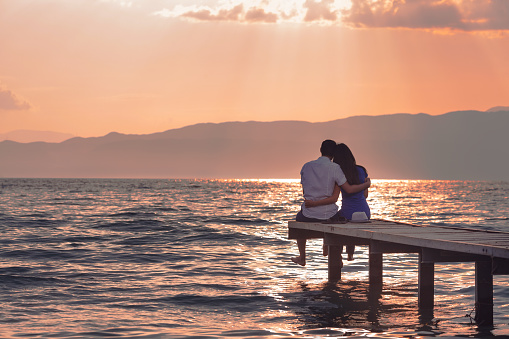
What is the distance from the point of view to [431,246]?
1114 centimetres

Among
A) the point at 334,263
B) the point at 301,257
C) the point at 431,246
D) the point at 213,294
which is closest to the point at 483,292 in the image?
the point at 431,246

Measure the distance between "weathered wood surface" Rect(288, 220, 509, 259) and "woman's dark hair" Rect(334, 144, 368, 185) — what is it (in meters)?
0.88

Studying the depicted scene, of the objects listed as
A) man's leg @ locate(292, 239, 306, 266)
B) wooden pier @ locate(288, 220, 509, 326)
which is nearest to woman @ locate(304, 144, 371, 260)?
wooden pier @ locate(288, 220, 509, 326)

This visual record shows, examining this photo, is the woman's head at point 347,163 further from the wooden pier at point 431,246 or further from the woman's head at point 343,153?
the wooden pier at point 431,246

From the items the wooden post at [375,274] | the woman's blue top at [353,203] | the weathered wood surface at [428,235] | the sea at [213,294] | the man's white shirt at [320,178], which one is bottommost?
the sea at [213,294]

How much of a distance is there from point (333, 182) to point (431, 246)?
10.8ft

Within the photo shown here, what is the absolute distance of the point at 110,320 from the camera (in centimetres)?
1203

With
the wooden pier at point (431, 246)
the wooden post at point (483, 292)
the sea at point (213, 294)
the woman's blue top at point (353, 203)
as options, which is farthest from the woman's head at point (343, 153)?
the wooden post at point (483, 292)

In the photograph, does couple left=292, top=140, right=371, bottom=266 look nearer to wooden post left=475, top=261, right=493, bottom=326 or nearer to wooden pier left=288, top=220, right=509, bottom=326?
wooden pier left=288, top=220, right=509, bottom=326

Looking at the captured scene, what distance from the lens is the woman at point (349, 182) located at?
14031mm

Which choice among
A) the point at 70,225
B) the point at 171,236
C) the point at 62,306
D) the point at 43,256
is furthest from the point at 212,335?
the point at 70,225

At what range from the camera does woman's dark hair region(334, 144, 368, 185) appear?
14016 millimetres

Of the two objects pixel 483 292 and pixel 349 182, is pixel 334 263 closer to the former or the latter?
pixel 349 182

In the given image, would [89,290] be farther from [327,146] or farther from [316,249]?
[316,249]
